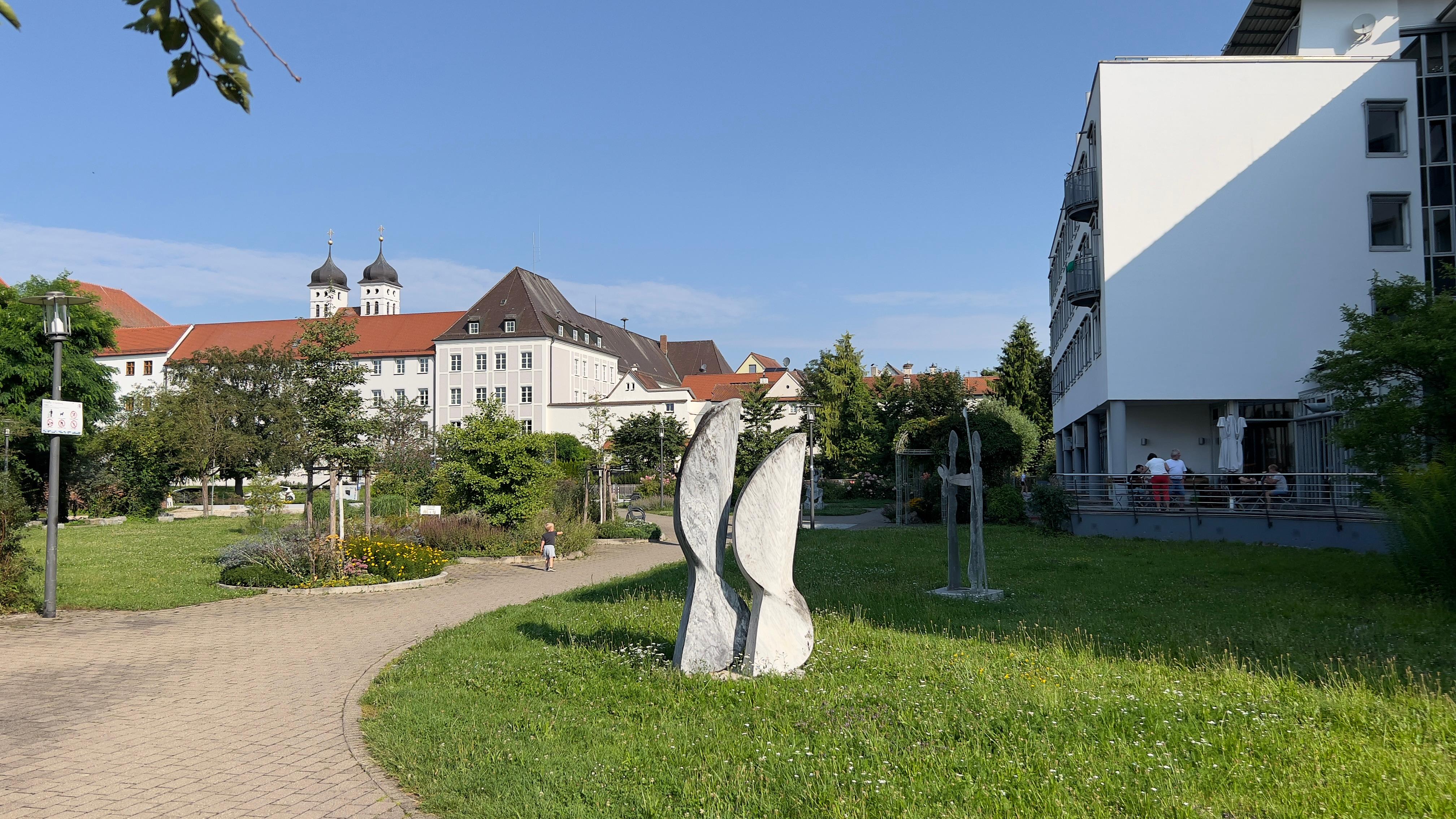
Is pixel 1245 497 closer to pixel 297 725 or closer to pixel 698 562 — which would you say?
pixel 698 562

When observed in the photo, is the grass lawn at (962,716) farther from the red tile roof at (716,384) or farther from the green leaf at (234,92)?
the red tile roof at (716,384)

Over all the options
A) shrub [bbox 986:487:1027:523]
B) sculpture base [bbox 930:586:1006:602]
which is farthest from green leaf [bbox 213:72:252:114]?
shrub [bbox 986:487:1027:523]

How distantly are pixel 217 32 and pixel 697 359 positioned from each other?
112 meters

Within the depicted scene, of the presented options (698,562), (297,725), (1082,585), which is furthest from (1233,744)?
(1082,585)

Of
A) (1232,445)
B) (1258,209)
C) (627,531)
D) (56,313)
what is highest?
(1258,209)

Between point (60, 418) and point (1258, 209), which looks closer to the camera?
point (60, 418)

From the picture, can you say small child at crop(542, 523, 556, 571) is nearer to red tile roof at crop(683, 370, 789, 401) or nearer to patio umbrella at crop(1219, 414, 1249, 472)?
patio umbrella at crop(1219, 414, 1249, 472)

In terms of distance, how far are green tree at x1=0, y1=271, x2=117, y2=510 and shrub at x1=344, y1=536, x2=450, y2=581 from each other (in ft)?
84.3

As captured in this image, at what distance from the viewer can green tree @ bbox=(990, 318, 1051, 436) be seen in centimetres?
6681

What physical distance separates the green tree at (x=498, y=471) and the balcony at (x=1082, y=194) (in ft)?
63.5

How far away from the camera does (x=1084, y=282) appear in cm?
3125

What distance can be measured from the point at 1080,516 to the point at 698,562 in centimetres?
1939

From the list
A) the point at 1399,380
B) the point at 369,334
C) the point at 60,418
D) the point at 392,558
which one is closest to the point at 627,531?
the point at 392,558

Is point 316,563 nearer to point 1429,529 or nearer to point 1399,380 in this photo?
point 1429,529
